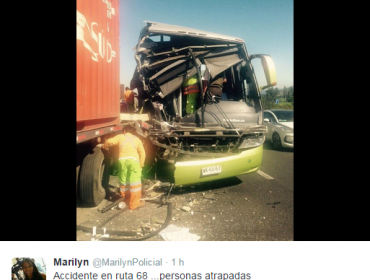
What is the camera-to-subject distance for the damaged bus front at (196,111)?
10.6 feet

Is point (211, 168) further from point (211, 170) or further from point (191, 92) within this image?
point (191, 92)

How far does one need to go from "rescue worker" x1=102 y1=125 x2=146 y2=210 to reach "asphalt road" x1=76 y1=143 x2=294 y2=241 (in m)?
0.20

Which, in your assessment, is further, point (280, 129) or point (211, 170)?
point (280, 129)

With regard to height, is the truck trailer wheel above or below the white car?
below

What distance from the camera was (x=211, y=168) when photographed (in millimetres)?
3162

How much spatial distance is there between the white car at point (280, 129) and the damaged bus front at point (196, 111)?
3.12 m

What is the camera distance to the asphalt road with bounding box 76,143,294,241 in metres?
2.39
